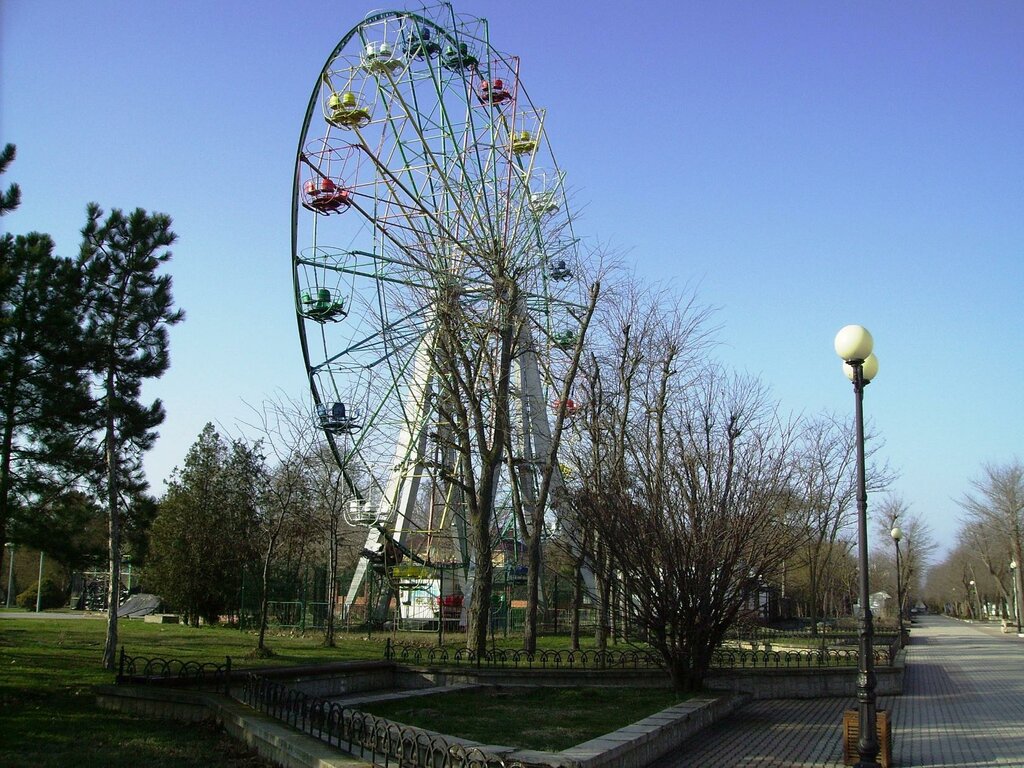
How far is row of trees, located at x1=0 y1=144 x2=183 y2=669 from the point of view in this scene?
43.7 ft

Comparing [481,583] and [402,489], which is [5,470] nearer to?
[481,583]

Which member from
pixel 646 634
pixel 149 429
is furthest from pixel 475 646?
pixel 149 429

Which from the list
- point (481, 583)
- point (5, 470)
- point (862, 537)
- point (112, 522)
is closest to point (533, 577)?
point (481, 583)

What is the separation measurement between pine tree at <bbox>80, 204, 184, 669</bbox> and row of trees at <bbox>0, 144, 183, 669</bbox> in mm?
19

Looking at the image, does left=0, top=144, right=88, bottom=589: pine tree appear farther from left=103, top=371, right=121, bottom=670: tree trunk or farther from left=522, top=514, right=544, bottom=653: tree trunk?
left=522, top=514, right=544, bottom=653: tree trunk

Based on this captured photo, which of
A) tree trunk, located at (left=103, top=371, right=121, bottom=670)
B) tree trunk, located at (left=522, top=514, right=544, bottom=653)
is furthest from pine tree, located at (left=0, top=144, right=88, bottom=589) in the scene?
tree trunk, located at (left=522, top=514, right=544, bottom=653)

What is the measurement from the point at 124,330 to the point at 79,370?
235cm

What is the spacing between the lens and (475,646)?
19.2 meters

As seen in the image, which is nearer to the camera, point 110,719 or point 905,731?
point 110,719

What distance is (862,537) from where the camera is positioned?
10070mm

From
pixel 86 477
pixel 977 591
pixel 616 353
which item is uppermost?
pixel 616 353

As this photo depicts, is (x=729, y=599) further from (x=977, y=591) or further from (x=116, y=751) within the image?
(x=977, y=591)

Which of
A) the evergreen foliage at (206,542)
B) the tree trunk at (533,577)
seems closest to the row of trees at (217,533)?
the evergreen foliage at (206,542)

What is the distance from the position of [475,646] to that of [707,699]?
6430mm
